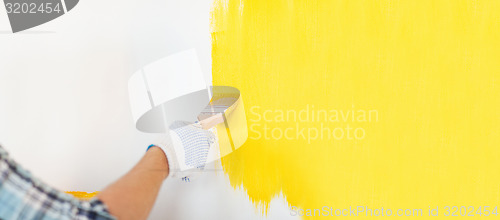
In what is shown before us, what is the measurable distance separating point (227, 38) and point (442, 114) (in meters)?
0.54

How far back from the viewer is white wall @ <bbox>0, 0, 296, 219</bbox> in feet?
3.11

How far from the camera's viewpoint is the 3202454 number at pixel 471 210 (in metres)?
0.86

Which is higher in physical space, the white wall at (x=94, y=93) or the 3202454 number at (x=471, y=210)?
the white wall at (x=94, y=93)

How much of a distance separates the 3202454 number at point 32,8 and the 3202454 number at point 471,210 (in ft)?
3.68

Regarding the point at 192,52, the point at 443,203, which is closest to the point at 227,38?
the point at 192,52

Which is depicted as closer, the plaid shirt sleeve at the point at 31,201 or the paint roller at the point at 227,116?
the plaid shirt sleeve at the point at 31,201

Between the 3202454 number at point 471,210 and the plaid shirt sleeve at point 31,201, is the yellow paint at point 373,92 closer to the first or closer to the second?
the 3202454 number at point 471,210

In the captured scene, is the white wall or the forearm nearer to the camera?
the forearm

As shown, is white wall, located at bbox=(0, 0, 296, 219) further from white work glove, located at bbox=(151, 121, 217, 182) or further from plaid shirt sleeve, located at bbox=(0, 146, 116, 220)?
plaid shirt sleeve, located at bbox=(0, 146, 116, 220)

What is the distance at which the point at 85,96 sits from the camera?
102 centimetres

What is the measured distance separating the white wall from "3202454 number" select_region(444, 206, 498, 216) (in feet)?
1.33

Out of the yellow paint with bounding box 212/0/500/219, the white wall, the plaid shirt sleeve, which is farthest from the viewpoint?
the white wall

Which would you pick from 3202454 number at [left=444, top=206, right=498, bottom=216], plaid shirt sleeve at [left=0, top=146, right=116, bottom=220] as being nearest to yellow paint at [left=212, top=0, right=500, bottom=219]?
3202454 number at [left=444, top=206, right=498, bottom=216]

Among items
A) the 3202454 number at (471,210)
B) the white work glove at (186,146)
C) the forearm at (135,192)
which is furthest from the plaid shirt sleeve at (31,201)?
the 3202454 number at (471,210)
